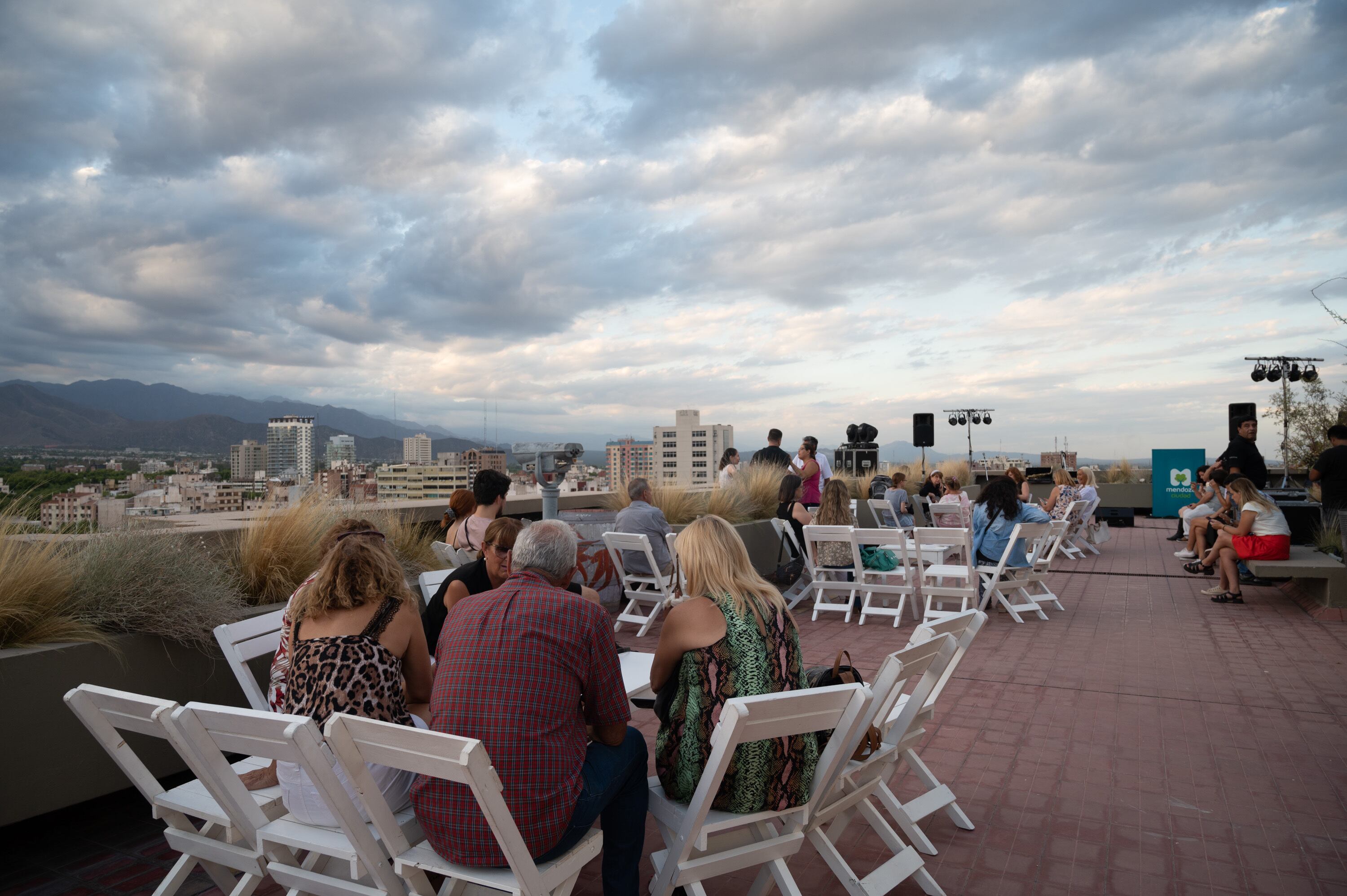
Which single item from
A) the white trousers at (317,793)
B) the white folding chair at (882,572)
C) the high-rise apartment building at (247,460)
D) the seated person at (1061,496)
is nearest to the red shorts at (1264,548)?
the seated person at (1061,496)

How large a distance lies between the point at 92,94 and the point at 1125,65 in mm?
12946

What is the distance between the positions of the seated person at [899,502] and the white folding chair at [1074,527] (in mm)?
2044

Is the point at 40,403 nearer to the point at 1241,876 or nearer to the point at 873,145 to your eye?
the point at 873,145

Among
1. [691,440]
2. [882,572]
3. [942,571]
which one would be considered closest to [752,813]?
[942,571]

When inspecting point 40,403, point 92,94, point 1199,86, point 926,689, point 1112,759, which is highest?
point 1199,86

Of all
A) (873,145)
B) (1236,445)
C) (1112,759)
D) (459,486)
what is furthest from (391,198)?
(1112,759)

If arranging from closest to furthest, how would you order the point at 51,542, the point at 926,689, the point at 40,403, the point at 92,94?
the point at 926,689 < the point at 51,542 < the point at 92,94 < the point at 40,403

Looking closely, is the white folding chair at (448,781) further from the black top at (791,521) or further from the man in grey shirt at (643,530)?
the black top at (791,521)

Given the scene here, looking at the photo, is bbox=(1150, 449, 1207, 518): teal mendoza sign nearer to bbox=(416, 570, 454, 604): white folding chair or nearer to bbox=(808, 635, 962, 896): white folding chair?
bbox=(808, 635, 962, 896): white folding chair

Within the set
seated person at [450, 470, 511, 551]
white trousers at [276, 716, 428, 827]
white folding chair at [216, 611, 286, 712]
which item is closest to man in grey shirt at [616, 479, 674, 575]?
seated person at [450, 470, 511, 551]

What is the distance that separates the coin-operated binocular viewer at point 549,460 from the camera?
243 inches

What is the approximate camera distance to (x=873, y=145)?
1312 centimetres

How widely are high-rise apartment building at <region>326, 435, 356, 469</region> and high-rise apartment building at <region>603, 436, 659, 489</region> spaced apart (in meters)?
3.91

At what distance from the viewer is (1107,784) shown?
3303mm
